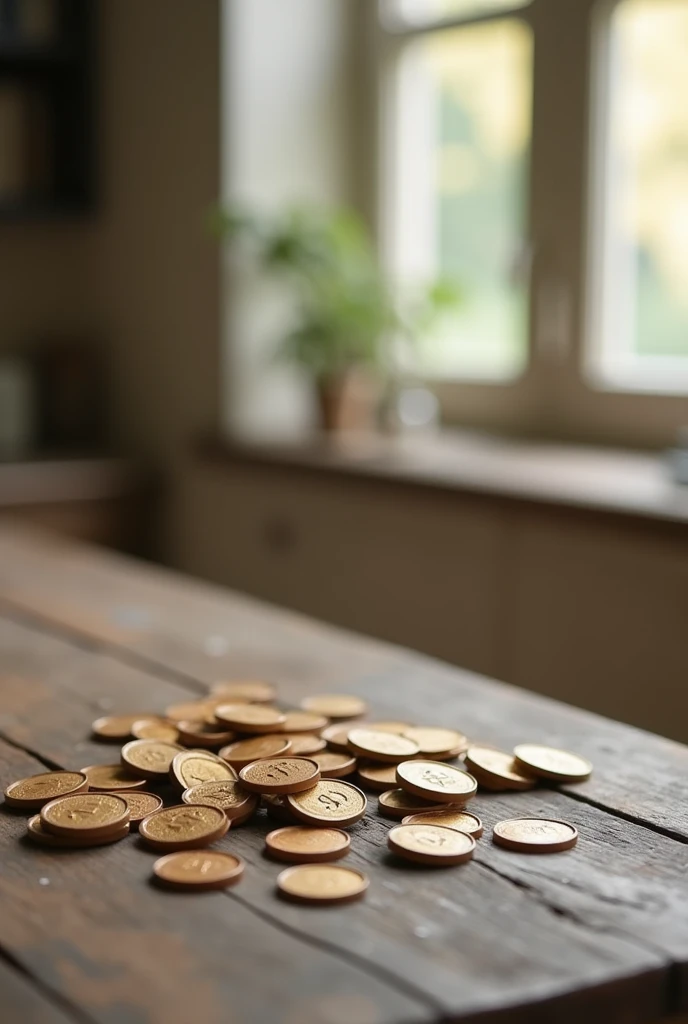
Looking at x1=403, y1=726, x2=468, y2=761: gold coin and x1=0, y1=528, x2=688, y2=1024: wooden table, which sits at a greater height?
x1=403, y1=726, x2=468, y2=761: gold coin

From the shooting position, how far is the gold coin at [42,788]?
1.16 metres

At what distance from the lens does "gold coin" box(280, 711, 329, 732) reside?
4.42 feet

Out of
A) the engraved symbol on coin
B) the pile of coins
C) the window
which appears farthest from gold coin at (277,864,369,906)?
the window

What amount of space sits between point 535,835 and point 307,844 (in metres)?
0.18

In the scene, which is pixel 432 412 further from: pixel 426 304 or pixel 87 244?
pixel 87 244

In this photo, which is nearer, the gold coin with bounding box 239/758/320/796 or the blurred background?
the gold coin with bounding box 239/758/320/796

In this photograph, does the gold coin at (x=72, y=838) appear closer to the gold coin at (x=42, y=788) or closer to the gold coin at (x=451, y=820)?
the gold coin at (x=42, y=788)

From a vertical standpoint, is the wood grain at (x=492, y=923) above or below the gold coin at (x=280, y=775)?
below

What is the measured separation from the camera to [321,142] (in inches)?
129

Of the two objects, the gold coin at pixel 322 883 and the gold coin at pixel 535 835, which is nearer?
the gold coin at pixel 322 883

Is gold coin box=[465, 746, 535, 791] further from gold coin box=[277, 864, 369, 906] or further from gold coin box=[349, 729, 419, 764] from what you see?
gold coin box=[277, 864, 369, 906]

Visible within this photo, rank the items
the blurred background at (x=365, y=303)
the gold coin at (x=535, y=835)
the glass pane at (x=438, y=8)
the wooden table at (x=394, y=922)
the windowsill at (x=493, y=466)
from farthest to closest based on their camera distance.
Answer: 1. the glass pane at (x=438, y=8)
2. the blurred background at (x=365, y=303)
3. the windowsill at (x=493, y=466)
4. the gold coin at (x=535, y=835)
5. the wooden table at (x=394, y=922)

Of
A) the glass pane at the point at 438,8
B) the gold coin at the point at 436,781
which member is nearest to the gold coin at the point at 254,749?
the gold coin at the point at 436,781

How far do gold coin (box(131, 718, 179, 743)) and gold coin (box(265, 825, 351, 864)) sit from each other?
265 millimetres
